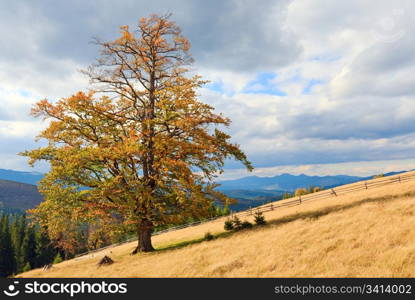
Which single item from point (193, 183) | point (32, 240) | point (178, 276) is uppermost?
point (193, 183)

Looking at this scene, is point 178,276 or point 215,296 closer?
point 215,296

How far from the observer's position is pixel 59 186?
58.3 feet

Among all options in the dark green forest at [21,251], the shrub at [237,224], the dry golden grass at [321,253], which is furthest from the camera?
the dark green forest at [21,251]

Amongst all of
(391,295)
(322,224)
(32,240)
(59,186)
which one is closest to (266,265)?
(391,295)

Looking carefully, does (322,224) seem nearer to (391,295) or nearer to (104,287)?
(391,295)

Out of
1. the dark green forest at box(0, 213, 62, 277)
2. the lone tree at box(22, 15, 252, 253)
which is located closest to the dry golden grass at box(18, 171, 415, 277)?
the lone tree at box(22, 15, 252, 253)

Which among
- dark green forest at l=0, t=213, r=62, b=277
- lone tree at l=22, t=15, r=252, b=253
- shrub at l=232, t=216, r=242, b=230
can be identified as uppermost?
lone tree at l=22, t=15, r=252, b=253

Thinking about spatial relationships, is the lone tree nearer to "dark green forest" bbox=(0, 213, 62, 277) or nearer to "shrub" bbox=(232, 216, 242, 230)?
"shrub" bbox=(232, 216, 242, 230)

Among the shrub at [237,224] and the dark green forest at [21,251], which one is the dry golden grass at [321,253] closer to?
the shrub at [237,224]

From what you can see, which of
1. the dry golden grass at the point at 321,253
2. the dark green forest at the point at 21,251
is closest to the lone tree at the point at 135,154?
the dry golden grass at the point at 321,253

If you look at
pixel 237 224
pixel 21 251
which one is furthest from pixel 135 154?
pixel 21 251

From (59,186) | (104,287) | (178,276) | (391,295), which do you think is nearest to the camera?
(391,295)

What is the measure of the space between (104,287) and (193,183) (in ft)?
26.6

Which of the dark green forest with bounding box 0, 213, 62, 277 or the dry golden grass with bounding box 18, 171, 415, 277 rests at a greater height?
the dry golden grass with bounding box 18, 171, 415, 277
